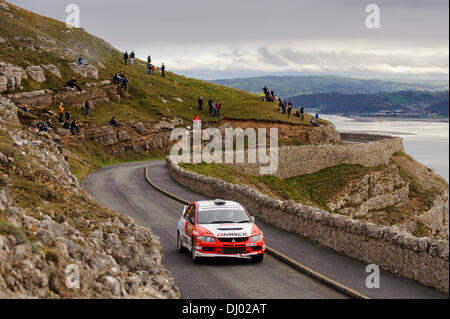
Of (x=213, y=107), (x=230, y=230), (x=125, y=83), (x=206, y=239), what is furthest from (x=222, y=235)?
(x=125, y=83)

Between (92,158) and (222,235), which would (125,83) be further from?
(222,235)

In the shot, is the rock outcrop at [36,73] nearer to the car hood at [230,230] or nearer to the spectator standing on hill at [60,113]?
the spectator standing on hill at [60,113]

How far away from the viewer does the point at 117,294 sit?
10.9 m

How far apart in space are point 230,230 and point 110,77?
53.6m

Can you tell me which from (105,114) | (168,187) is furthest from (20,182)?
(105,114)

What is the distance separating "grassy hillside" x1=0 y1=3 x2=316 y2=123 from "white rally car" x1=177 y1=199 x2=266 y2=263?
4097 centimetres

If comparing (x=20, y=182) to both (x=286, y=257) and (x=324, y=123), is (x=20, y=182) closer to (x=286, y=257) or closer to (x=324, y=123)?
(x=286, y=257)

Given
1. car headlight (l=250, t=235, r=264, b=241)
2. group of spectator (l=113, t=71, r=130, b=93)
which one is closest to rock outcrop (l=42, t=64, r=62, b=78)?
group of spectator (l=113, t=71, r=130, b=93)

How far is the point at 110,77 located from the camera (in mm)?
67625

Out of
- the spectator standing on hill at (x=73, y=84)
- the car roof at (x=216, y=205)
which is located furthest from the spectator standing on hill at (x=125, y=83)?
the car roof at (x=216, y=205)

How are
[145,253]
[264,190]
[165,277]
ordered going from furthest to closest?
[264,190] → [145,253] → [165,277]

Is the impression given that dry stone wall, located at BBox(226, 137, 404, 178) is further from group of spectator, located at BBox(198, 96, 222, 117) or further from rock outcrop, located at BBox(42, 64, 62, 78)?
rock outcrop, located at BBox(42, 64, 62, 78)

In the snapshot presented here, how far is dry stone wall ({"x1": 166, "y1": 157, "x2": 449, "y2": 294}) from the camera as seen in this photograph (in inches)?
539

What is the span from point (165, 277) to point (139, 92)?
57.0 m
